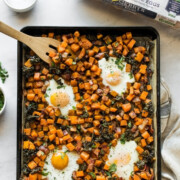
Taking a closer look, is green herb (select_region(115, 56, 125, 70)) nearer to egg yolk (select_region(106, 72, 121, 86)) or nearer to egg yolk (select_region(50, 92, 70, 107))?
egg yolk (select_region(106, 72, 121, 86))

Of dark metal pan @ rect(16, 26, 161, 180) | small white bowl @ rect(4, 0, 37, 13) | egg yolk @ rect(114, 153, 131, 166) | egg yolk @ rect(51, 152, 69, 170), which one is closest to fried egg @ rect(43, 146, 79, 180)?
egg yolk @ rect(51, 152, 69, 170)

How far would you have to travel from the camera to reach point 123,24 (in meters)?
4.90

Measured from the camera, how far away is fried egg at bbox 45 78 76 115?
15.0 feet

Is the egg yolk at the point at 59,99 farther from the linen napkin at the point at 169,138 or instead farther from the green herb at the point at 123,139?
the linen napkin at the point at 169,138

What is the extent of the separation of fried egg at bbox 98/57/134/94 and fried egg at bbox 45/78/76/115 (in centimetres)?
46

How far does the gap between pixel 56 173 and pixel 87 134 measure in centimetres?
60

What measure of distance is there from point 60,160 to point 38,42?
1.43 m

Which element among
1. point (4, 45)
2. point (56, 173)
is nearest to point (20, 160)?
point (56, 173)

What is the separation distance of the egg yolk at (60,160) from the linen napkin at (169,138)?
1.22 m

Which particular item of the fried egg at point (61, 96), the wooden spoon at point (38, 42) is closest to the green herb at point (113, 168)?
the fried egg at point (61, 96)

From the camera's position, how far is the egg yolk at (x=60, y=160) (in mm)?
4461

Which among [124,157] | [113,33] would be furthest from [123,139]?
[113,33]

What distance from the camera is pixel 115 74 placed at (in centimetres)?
465

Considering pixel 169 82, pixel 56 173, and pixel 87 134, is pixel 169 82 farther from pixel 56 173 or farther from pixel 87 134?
pixel 56 173
